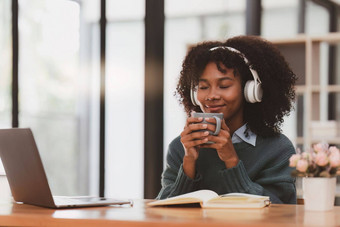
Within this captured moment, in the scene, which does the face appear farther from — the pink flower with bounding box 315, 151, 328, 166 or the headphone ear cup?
the pink flower with bounding box 315, 151, 328, 166

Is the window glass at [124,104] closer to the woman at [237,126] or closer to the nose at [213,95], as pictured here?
the woman at [237,126]

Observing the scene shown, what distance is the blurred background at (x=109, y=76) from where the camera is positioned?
3723 mm

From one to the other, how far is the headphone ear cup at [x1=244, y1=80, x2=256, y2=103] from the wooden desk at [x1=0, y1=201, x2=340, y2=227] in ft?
1.79

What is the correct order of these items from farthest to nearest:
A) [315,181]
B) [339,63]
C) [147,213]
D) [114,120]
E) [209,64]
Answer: [339,63], [114,120], [209,64], [315,181], [147,213]

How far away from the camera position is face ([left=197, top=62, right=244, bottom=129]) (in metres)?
2.07

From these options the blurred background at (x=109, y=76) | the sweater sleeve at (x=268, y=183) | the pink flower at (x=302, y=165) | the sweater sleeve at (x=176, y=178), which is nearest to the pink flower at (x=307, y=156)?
the pink flower at (x=302, y=165)

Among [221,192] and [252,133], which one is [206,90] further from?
[221,192]

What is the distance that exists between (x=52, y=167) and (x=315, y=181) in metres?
3.54

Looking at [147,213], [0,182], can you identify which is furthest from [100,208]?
[0,182]

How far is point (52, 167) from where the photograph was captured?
4871mm

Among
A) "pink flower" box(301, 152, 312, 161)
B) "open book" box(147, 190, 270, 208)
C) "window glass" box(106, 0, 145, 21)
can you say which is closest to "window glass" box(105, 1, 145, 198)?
"window glass" box(106, 0, 145, 21)

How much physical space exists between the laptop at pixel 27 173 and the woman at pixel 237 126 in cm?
36

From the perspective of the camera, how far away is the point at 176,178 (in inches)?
81.4

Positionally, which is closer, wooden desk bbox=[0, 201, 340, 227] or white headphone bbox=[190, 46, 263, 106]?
wooden desk bbox=[0, 201, 340, 227]
